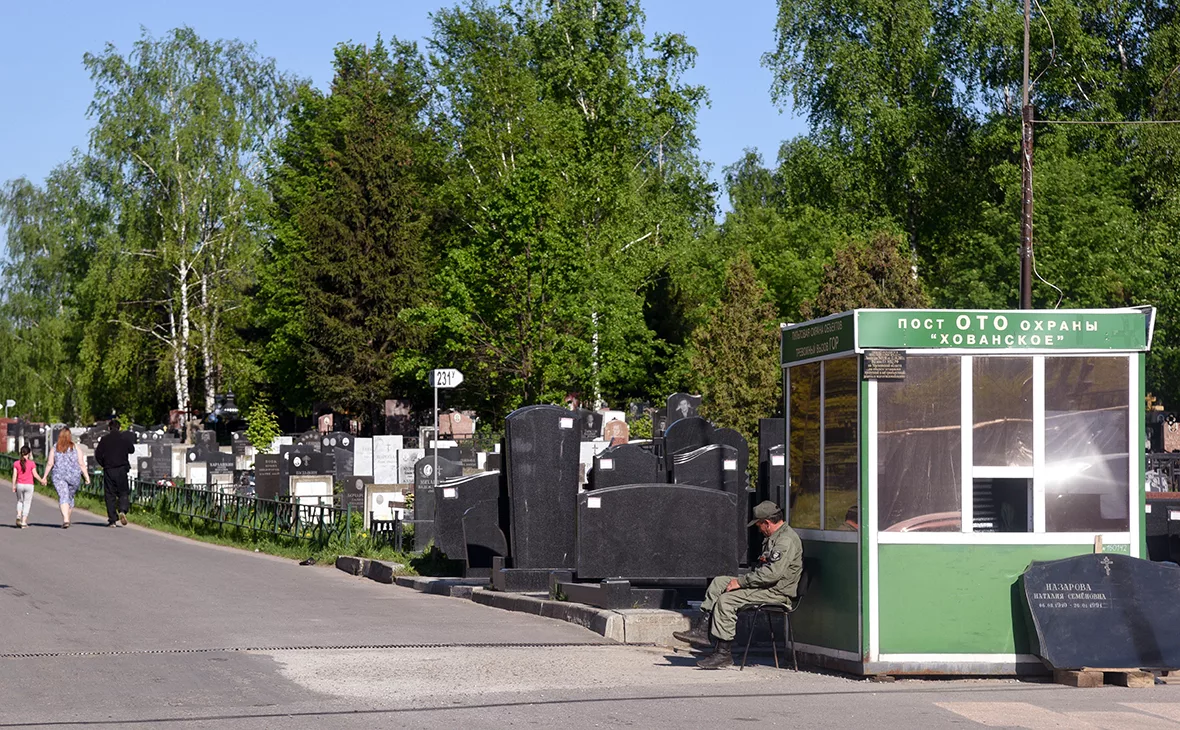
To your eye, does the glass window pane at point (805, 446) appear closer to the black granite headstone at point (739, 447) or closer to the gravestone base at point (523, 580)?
the gravestone base at point (523, 580)

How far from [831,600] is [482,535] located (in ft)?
25.7

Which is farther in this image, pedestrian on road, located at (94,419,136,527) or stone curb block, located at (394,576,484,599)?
pedestrian on road, located at (94,419,136,527)

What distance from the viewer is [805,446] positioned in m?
12.3

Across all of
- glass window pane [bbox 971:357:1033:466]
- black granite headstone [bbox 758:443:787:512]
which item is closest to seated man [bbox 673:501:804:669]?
glass window pane [bbox 971:357:1033:466]

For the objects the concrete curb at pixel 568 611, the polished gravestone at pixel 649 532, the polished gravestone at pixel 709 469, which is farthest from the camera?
the polished gravestone at pixel 709 469

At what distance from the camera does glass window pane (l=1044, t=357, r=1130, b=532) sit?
11.3 metres

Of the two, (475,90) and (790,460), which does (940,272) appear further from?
(790,460)

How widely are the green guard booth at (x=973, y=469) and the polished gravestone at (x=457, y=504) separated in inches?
Result: 305

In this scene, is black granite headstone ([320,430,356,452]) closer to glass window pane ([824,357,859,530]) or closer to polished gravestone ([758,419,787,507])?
polished gravestone ([758,419,787,507])

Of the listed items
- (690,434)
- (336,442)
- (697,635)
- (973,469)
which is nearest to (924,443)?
(973,469)

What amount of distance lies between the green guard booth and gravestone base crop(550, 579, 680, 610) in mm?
3335

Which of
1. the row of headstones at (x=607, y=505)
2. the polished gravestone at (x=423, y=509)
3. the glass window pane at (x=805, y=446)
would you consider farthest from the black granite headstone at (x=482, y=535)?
the glass window pane at (x=805, y=446)

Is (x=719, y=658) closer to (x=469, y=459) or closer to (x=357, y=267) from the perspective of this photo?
(x=469, y=459)

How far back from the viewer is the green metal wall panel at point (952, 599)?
36.6ft
